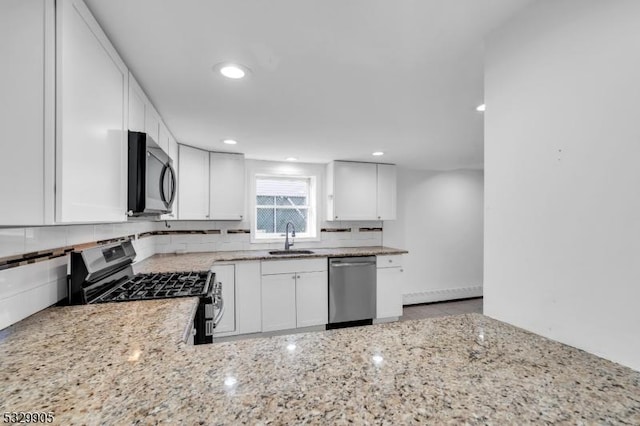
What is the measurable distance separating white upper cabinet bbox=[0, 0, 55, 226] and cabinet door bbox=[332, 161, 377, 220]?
3281 millimetres

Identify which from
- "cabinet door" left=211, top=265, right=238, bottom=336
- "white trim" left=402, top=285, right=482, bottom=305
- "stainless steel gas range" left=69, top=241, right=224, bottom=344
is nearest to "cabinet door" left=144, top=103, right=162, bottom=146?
"stainless steel gas range" left=69, top=241, right=224, bottom=344

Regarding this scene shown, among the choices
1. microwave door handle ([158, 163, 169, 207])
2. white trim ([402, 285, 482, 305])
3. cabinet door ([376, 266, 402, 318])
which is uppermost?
microwave door handle ([158, 163, 169, 207])

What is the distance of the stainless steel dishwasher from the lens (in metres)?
3.62

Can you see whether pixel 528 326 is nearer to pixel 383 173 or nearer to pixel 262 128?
pixel 262 128

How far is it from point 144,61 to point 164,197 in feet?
2.64

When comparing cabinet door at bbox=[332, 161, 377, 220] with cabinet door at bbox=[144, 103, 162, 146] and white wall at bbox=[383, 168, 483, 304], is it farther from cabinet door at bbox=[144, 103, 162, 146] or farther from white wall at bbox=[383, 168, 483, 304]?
cabinet door at bbox=[144, 103, 162, 146]

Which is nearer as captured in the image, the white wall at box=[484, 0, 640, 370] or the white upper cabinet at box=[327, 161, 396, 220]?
the white wall at box=[484, 0, 640, 370]

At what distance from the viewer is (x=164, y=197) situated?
6.29 feet

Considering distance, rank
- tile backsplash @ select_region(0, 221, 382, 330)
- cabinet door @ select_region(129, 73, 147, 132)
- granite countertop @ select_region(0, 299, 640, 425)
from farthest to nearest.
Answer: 1. cabinet door @ select_region(129, 73, 147, 132)
2. tile backsplash @ select_region(0, 221, 382, 330)
3. granite countertop @ select_region(0, 299, 640, 425)

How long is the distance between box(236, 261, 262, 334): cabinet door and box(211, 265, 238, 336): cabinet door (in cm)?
5

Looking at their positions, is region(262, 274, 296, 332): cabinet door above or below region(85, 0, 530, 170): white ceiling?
below

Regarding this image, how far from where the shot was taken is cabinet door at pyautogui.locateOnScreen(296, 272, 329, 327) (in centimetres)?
349

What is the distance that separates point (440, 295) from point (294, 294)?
109 inches

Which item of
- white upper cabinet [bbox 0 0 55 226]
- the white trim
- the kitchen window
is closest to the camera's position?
white upper cabinet [bbox 0 0 55 226]
